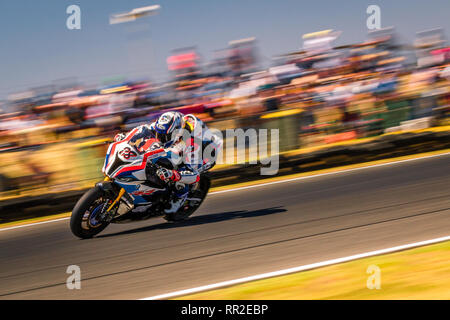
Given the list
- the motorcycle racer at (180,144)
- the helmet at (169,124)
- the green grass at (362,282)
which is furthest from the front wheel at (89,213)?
the green grass at (362,282)

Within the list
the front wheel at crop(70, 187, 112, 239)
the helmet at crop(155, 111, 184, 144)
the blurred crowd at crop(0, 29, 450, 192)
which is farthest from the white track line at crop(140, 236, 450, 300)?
the blurred crowd at crop(0, 29, 450, 192)

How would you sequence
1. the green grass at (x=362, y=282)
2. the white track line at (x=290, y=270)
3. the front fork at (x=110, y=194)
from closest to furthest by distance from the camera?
1. the green grass at (x=362, y=282)
2. the white track line at (x=290, y=270)
3. the front fork at (x=110, y=194)

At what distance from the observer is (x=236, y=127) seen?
9672 millimetres

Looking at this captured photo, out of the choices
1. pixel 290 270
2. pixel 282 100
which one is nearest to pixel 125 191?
pixel 290 270

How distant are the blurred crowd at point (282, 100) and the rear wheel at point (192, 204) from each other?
2.43 metres

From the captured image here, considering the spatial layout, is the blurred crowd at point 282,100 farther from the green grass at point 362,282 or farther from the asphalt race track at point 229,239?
the green grass at point 362,282

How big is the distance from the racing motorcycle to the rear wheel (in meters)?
0.33

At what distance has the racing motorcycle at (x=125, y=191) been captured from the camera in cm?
628

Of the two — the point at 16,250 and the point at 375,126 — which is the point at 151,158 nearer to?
the point at 16,250

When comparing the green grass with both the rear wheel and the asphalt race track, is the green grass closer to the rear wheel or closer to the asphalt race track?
the asphalt race track

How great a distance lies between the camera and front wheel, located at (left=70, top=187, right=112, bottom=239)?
241 inches

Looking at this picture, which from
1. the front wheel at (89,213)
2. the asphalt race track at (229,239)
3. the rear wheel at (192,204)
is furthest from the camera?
the rear wheel at (192,204)
